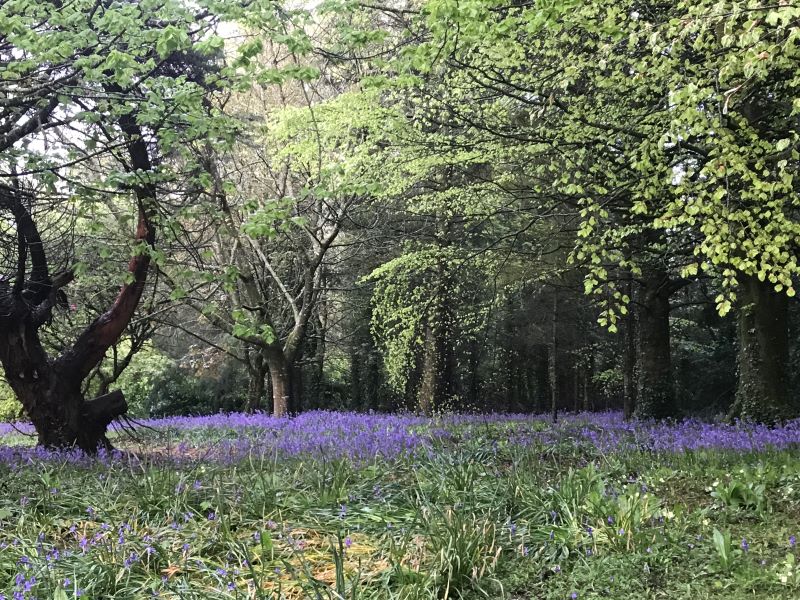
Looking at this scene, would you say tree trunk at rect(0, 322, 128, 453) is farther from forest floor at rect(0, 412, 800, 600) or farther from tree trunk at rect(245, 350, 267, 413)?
tree trunk at rect(245, 350, 267, 413)

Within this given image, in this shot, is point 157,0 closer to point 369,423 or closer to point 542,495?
point 542,495

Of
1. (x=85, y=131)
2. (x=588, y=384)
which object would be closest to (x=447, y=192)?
(x=85, y=131)

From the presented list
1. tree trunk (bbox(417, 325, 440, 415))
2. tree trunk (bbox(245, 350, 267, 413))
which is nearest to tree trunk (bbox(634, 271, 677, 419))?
tree trunk (bbox(417, 325, 440, 415))

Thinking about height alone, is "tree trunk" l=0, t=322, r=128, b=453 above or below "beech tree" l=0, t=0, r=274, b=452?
below

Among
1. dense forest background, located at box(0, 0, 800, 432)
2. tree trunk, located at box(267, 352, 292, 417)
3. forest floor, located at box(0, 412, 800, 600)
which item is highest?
dense forest background, located at box(0, 0, 800, 432)

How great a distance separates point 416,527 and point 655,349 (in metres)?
8.09

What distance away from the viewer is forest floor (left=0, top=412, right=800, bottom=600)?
3.26 meters

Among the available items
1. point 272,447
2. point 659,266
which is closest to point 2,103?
point 272,447

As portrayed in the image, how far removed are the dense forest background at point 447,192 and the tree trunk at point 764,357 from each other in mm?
29

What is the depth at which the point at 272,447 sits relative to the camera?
282 inches

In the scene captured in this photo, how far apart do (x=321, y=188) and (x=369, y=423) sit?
6.00m

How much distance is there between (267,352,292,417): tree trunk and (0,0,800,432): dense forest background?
0.05 meters

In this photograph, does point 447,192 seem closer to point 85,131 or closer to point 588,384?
point 85,131

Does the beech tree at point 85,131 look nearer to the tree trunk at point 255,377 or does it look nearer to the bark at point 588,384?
the tree trunk at point 255,377
